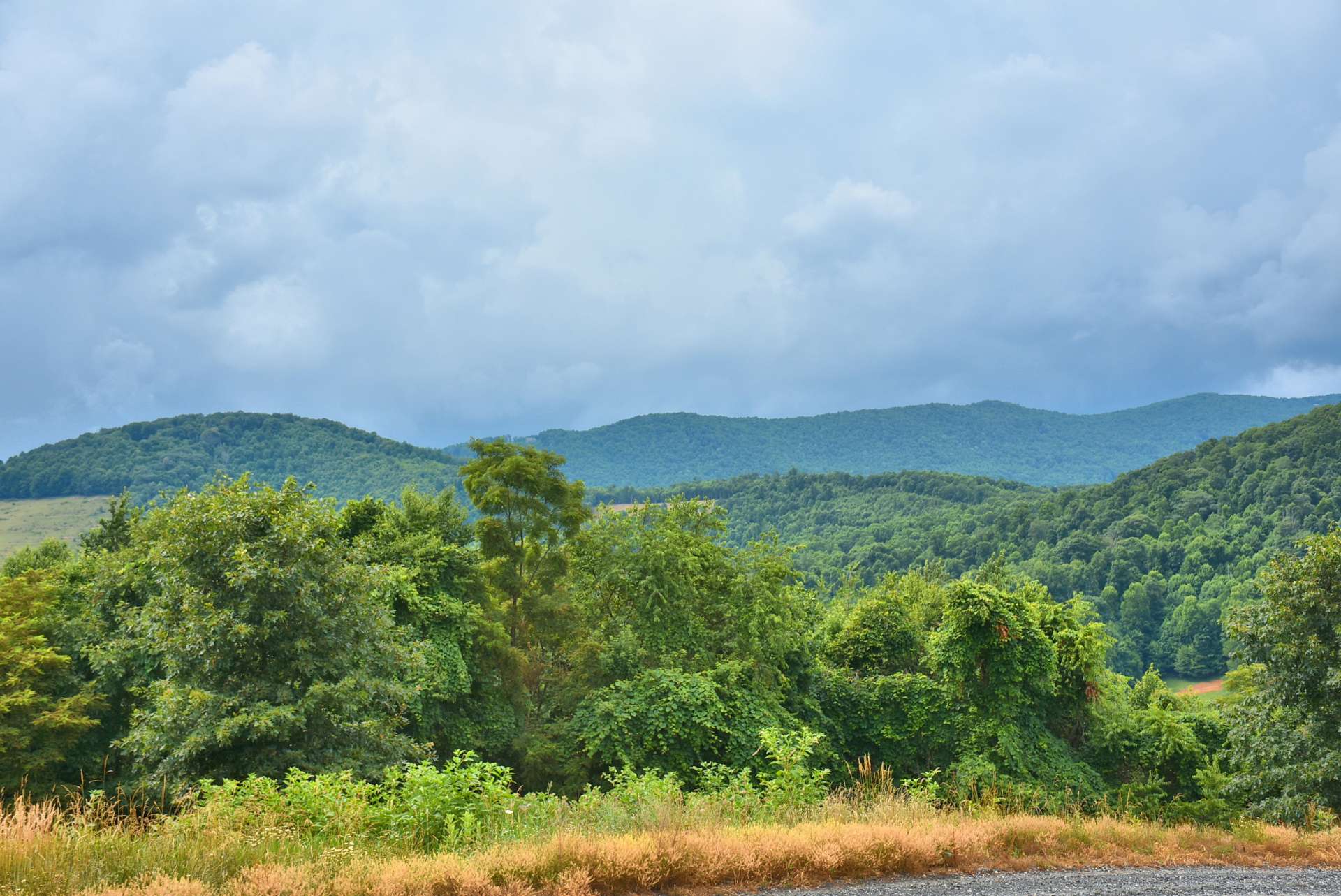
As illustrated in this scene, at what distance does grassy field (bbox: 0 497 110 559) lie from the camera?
129250 millimetres

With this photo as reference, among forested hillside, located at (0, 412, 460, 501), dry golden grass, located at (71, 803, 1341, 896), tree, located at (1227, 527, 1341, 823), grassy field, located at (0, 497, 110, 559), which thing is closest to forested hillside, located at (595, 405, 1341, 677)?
forested hillside, located at (0, 412, 460, 501)

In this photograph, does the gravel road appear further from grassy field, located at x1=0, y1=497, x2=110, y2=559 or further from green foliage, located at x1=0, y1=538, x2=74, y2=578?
grassy field, located at x1=0, y1=497, x2=110, y2=559

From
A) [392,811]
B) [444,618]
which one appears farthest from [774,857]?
[444,618]

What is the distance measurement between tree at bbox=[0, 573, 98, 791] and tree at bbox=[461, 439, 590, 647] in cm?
1119

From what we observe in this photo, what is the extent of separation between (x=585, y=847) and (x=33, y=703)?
20238mm

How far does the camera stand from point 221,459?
547 ft

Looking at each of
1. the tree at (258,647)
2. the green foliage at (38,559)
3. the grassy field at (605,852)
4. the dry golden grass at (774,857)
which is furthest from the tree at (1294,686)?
the green foliage at (38,559)

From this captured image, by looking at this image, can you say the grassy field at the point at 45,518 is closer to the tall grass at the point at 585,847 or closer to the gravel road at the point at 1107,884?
the tall grass at the point at 585,847

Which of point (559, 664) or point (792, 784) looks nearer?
point (792, 784)

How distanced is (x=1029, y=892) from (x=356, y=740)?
12705 millimetres

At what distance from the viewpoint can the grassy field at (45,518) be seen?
5089 inches

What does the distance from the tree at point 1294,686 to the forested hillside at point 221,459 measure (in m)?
124

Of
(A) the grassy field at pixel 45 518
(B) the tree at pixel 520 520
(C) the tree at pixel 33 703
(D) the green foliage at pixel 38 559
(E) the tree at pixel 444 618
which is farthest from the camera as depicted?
(A) the grassy field at pixel 45 518

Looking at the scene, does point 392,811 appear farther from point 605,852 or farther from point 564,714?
point 564,714
